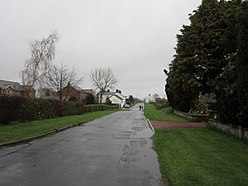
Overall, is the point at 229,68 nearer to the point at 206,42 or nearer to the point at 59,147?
the point at 206,42

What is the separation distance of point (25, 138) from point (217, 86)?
40.2 ft

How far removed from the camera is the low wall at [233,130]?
17.1 meters

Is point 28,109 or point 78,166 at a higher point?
point 28,109

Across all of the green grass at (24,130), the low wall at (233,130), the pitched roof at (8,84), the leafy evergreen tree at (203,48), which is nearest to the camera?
the low wall at (233,130)

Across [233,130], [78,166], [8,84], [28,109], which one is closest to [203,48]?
[233,130]

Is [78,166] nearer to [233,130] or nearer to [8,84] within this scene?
[233,130]

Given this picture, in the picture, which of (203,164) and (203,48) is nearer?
(203,164)

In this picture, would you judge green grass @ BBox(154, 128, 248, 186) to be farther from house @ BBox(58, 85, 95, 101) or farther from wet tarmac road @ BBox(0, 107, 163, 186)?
house @ BBox(58, 85, 95, 101)

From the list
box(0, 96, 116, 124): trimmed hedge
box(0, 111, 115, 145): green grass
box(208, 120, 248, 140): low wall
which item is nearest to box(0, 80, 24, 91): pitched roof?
box(0, 96, 116, 124): trimmed hedge

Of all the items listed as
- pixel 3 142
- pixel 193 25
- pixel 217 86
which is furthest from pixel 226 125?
pixel 3 142

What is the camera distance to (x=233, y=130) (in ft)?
64.0

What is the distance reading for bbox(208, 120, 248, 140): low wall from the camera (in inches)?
674

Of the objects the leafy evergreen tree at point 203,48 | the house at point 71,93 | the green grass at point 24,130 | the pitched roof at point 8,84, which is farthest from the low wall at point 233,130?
the pitched roof at point 8,84

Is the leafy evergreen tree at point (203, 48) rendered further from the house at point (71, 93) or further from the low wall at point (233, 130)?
the house at point (71, 93)
